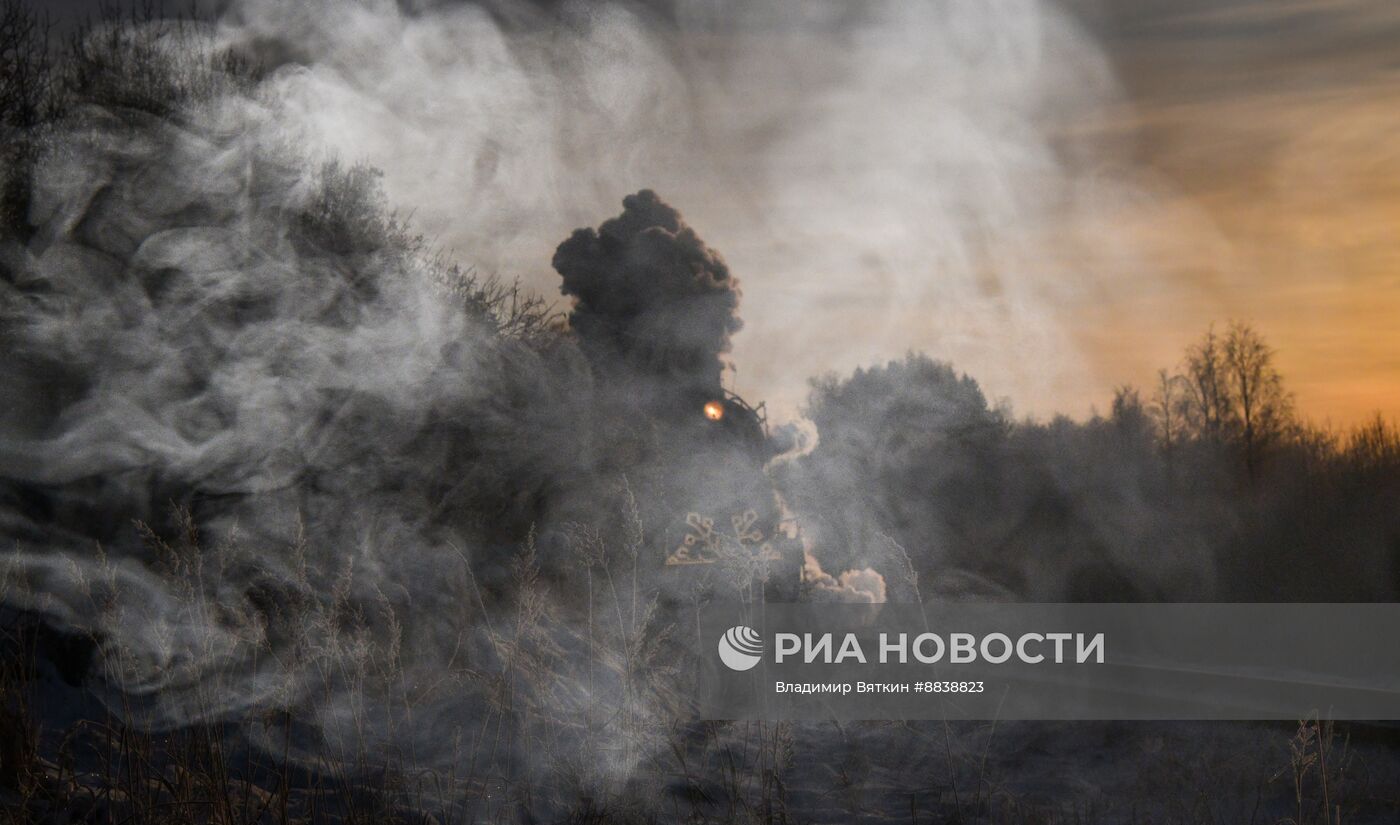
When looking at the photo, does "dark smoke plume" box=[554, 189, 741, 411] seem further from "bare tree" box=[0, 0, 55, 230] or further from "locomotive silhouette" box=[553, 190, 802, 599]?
"bare tree" box=[0, 0, 55, 230]

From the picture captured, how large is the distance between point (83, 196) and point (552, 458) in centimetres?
372

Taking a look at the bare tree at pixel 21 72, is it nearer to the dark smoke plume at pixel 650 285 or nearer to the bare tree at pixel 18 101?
the bare tree at pixel 18 101

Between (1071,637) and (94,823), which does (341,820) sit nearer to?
(94,823)

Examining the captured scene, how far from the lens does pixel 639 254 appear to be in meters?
15.1

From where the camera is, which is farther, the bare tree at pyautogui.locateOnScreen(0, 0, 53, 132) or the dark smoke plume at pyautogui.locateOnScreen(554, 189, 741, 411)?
the dark smoke plume at pyautogui.locateOnScreen(554, 189, 741, 411)

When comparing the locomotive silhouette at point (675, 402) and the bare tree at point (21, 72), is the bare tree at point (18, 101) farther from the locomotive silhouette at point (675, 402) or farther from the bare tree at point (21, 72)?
the locomotive silhouette at point (675, 402)

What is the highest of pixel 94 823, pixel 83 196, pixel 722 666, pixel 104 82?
pixel 104 82

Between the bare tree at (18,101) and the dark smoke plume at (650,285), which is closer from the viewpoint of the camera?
the bare tree at (18,101)

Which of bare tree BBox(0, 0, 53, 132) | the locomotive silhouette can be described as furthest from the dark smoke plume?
bare tree BBox(0, 0, 53, 132)

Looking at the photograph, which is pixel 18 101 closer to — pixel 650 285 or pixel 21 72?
pixel 21 72

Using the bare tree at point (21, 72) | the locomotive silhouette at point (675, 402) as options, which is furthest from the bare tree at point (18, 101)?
the locomotive silhouette at point (675, 402)

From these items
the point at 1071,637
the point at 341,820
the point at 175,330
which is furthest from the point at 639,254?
the point at 341,820

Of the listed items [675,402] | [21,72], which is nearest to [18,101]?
[21,72]

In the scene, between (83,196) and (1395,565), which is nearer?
(83,196)
